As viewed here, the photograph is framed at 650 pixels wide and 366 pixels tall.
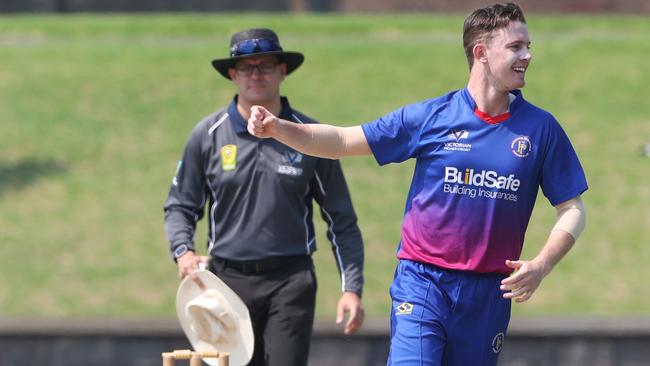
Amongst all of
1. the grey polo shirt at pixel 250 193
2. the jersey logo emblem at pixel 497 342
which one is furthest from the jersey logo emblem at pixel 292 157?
the jersey logo emblem at pixel 497 342

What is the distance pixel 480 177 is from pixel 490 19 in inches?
25.9

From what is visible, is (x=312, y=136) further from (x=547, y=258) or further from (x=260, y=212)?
(x=260, y=212)

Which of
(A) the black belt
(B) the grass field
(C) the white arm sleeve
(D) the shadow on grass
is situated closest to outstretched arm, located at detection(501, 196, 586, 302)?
(C) the white arm sleeve

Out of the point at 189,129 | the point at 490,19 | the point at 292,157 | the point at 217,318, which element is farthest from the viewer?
the point at 189,129

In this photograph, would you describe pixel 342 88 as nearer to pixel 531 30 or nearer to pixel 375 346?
pixel 531 30

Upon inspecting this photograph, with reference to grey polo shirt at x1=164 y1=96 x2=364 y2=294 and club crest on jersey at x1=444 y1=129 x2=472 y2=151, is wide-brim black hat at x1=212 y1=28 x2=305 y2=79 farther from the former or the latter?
club crest on jersey at x1=444 y1=129 x2=472 y2=151

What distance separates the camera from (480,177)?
5480 mm

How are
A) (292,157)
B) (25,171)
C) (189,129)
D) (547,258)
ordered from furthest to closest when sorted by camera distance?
(189,129)
(25,171)
(292,157)
(547,258)

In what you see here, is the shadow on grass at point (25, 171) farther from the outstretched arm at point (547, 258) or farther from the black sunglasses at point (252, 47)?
the outstretched arm at point (547, 258)

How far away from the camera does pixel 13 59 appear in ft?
67.7

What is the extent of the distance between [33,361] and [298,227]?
3241 millimetres

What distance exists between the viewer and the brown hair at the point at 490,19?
5.45 m

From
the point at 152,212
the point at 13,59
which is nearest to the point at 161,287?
the point at 152,212

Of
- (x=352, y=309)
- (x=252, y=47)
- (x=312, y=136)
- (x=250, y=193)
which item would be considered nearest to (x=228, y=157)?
(x=250, y=193)
